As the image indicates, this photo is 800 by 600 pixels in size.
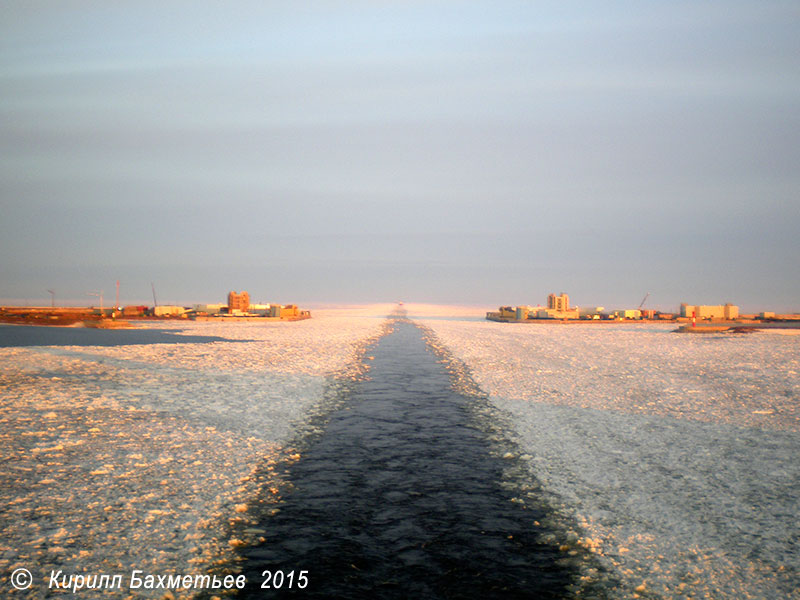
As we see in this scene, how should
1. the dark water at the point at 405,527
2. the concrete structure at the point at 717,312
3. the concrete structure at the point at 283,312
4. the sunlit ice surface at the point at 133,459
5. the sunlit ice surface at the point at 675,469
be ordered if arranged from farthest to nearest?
the concrete structure at the point at 283,312, the concrete structure at the point at 717,312, the sunlit ice surface at the point at 133,459, the sunlit ice surface at the point at 675,469, the dark water at the point at 405,527

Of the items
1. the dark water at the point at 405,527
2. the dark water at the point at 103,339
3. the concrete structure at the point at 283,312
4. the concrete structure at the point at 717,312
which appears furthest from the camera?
the concrete structure at the point at 283,312

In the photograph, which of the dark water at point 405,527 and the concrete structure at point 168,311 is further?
the concrete structure at point 168,311

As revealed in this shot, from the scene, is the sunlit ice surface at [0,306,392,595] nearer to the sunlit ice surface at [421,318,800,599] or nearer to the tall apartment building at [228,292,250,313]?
the sunlit ice surface at [421,318,800,599]

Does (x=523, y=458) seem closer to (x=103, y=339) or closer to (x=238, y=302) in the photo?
(x=103, y=339)

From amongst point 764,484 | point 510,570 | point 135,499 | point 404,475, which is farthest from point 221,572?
point 764,484

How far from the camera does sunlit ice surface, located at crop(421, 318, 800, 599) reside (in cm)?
623

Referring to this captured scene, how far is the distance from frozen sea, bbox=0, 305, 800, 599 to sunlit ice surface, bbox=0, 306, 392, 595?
0.13 ft

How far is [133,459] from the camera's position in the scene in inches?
403

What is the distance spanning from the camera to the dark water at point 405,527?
5.84 m

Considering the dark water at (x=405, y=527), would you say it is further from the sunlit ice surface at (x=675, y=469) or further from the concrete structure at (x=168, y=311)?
the concrete structure at (x=168, y=311)

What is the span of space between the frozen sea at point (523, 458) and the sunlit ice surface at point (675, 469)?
4 cm

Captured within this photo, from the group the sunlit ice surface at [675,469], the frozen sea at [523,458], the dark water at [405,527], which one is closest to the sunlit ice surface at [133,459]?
the frozen sea at [523,458]

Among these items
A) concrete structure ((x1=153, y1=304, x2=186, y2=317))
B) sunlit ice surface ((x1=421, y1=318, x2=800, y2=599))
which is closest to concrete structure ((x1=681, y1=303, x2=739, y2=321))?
sunlit ice surface ((x1=421, y1=318, x2=800, y2=599))

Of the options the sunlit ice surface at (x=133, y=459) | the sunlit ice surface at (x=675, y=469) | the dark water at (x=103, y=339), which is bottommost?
the dark water at (x=103, y=339)
